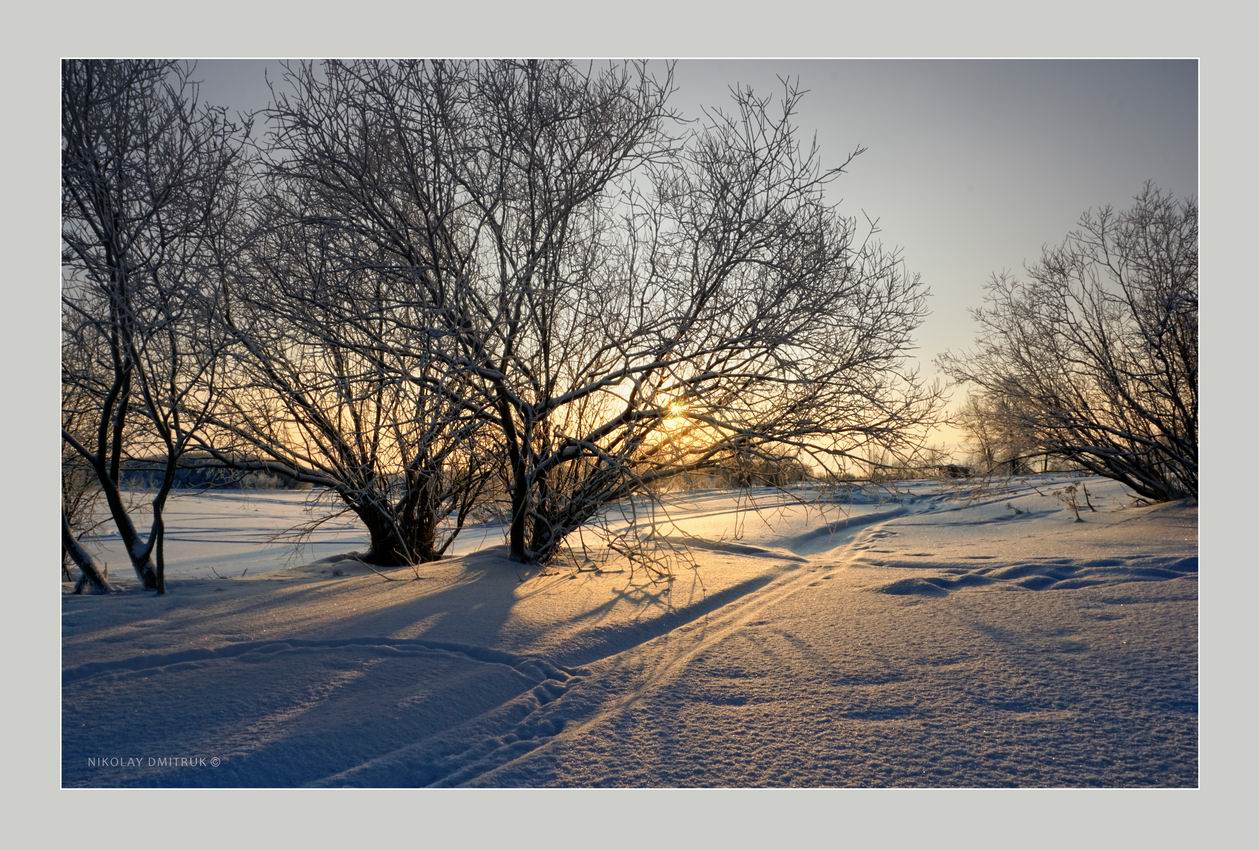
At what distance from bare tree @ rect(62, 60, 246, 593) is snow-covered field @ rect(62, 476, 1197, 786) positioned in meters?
1.47

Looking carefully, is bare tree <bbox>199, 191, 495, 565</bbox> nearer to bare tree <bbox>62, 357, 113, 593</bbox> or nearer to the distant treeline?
the distant treeline

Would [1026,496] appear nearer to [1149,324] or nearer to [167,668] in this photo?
[1149,324]

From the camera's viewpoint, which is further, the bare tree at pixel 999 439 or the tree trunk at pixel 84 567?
the bare tree at pixel 999 439

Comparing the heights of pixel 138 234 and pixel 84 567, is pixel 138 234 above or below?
above

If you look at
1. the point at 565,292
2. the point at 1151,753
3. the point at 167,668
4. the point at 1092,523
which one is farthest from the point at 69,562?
the point at 1092,523

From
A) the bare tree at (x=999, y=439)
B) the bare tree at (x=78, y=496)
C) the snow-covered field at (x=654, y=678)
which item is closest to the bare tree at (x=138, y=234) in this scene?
the bare tree at (x=78, y=496)

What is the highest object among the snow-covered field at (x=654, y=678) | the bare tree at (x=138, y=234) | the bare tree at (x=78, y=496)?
the bare tree at (x=138, y=234)

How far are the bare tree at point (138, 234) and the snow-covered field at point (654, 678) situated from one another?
1.47 meters

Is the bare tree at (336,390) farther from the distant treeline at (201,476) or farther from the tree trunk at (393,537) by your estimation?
the distant treeline at (201,476)

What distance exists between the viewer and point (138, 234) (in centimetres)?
491

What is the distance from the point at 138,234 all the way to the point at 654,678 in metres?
4.29

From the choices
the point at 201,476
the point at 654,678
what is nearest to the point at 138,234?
the point at 201,476

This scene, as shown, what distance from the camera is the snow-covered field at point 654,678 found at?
253 cm

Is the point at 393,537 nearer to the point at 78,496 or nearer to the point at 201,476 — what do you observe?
the point at 201,476
